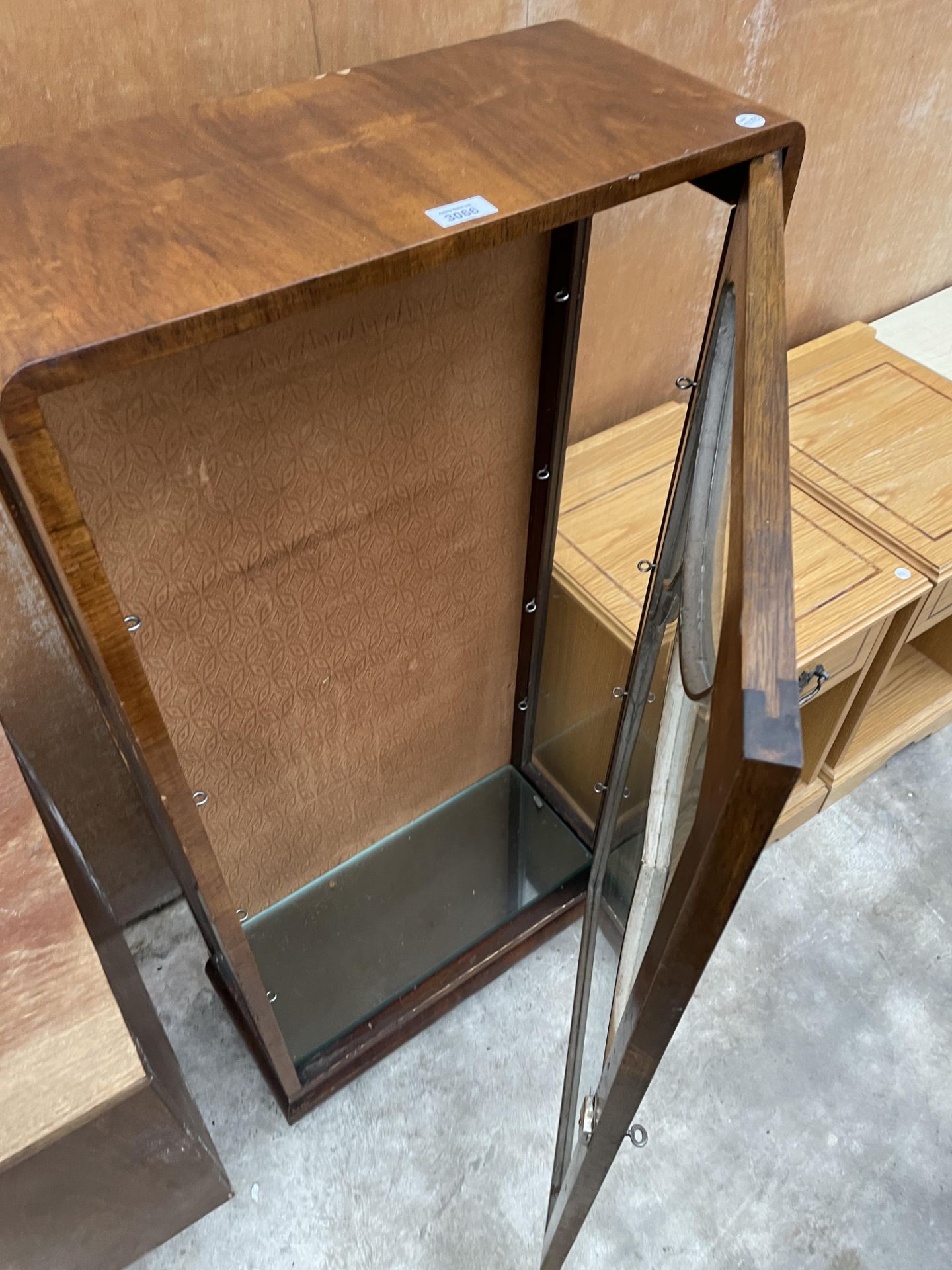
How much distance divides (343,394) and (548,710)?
0.68 m

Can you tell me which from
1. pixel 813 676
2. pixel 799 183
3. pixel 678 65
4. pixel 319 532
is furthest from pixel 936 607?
pixel 319 532

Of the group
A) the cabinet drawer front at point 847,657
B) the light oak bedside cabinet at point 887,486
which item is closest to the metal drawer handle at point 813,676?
the cabinet drawer front at point 847,657

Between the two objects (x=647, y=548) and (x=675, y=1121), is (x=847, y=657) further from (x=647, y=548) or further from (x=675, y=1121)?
(x=675, y=1121)

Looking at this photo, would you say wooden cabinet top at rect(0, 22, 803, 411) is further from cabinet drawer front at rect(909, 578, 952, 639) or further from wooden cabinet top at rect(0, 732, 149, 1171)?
cabinet drawer front at rect(909, 578, 952, 639)

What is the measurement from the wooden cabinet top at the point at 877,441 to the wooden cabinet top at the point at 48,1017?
108 centimetres

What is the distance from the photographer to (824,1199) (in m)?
1.21

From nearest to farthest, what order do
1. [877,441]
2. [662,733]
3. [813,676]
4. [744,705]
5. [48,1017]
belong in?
[744,705], [48,1017], [662,733], [813,676], [877,441]

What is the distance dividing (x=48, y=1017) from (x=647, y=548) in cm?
88

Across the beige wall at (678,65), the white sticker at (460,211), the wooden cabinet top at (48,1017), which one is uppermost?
the white sticker at (460,211)

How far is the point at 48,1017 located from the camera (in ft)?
2.10

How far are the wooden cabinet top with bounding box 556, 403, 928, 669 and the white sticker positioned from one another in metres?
Result: 0.67

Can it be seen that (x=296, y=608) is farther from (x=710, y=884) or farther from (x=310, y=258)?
(x=710, y=884)

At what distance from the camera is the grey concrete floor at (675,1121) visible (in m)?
1.17

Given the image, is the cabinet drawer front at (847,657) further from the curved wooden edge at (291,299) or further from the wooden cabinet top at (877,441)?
the curved wooden edge at (291,299)
